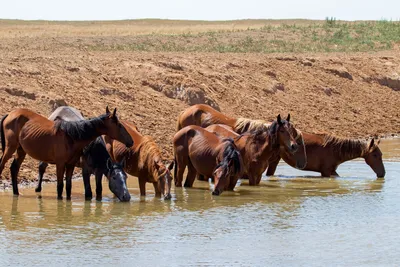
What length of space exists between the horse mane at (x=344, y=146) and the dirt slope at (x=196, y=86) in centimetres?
316

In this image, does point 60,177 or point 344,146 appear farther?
point 344,146

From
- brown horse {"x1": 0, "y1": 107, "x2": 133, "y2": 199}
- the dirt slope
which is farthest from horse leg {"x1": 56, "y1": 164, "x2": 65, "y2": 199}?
the dirt slope

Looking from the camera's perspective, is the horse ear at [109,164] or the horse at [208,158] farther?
the horse at [208,158]

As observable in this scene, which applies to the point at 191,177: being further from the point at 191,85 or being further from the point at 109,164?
the point at 191,85

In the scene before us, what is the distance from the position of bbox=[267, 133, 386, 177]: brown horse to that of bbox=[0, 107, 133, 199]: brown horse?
473cm

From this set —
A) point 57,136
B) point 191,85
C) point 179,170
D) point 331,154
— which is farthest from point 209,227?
point 191,85

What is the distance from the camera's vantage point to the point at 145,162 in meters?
14.2

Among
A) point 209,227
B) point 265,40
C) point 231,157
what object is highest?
point 265,40

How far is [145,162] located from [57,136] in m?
1.37

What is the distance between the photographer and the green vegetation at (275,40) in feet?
106

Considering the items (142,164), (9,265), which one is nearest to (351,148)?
(142,164)

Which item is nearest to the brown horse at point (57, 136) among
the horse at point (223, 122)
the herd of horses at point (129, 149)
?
the herd of horses at point (129, 149)

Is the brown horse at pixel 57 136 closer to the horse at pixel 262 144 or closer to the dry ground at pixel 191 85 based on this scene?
the dry ground at pixel 191 85

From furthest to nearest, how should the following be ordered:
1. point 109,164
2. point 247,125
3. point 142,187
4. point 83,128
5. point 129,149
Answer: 1. point 247,125
2. point 129,149
3. point 142,187
4. point 109,164
5. point 83,128
